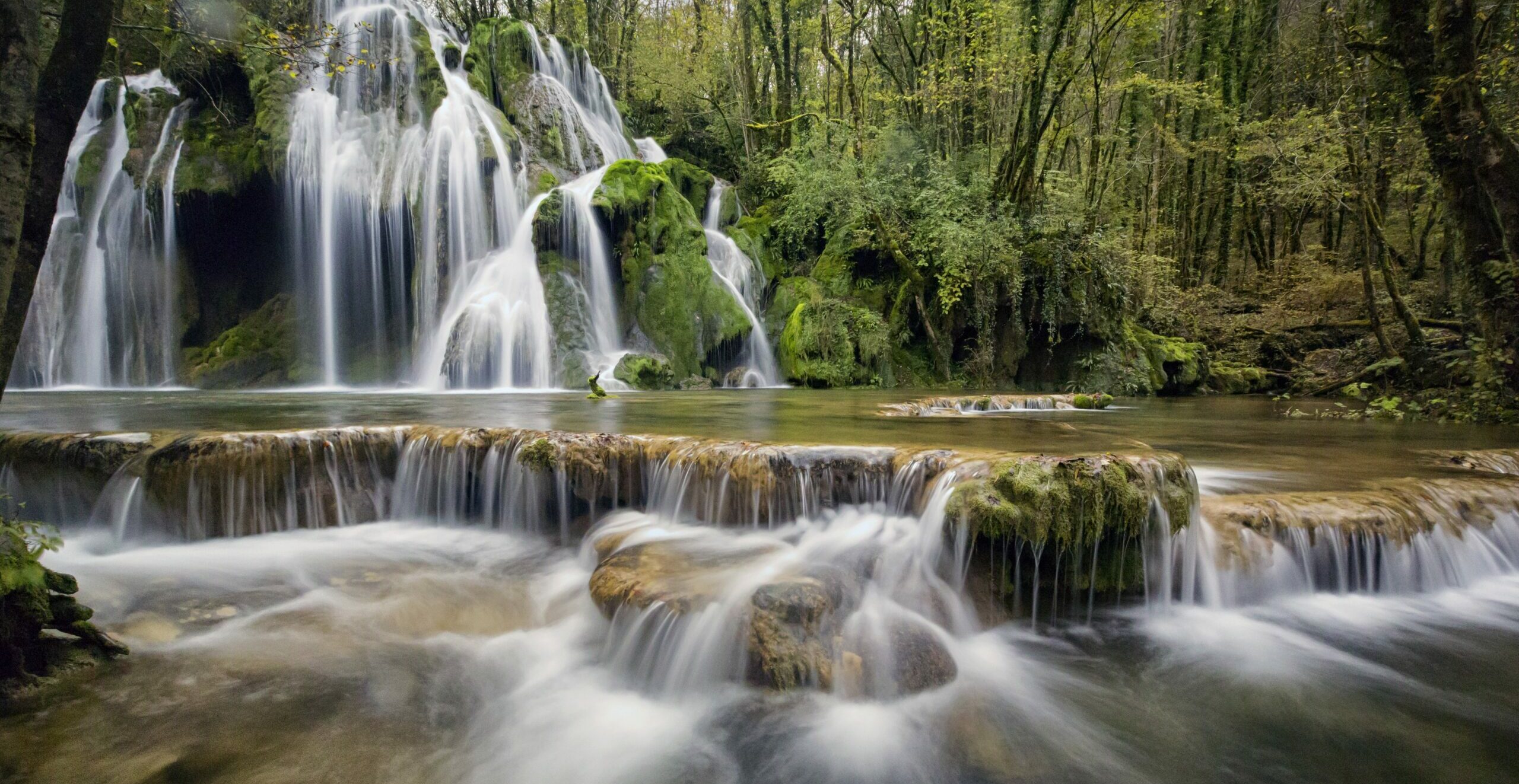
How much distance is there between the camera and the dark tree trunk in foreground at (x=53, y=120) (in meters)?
Result: 2.82

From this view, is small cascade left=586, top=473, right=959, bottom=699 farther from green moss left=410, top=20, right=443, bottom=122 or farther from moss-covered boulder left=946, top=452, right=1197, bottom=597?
green moss left=410, top=20, right=443, bottom=122

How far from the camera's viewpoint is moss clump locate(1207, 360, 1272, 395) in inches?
572

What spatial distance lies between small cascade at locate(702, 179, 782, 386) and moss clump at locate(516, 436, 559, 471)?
9.86 metres

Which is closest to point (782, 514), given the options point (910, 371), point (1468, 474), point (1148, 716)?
point (1148, 716)

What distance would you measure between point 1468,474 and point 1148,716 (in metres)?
4.09

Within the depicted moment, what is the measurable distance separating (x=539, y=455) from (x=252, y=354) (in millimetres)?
15612

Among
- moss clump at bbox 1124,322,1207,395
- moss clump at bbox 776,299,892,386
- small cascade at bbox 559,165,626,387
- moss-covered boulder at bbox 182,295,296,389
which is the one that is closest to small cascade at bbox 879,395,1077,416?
moss clump at bbox 776,299,892,386

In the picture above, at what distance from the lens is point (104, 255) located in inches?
607

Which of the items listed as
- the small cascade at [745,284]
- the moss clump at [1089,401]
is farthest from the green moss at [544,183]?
the moss clump at [1089,401]

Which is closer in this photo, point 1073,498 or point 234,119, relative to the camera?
point 1073,498

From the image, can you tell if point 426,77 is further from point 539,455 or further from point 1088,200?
point 1088,200

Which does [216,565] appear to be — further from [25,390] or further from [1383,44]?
[25,390]

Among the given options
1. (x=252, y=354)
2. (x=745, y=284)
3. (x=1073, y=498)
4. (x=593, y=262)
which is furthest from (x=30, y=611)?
(x=252, y=354)

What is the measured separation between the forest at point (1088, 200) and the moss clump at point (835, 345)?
0.06 meters
